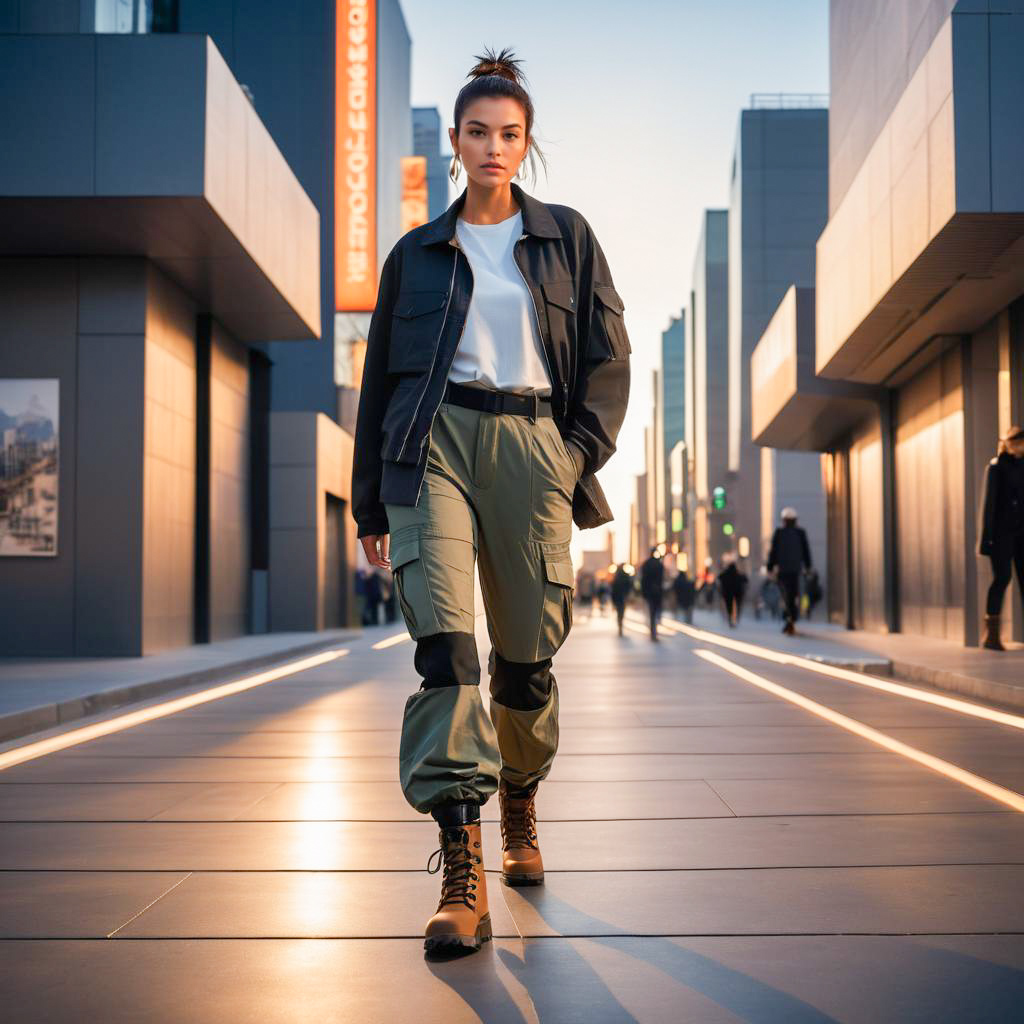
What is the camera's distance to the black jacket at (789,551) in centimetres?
2103

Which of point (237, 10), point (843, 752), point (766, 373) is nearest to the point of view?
point (843, 752)

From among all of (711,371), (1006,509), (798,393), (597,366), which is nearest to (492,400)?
(597,366)

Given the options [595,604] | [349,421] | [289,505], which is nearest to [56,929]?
[289,505]

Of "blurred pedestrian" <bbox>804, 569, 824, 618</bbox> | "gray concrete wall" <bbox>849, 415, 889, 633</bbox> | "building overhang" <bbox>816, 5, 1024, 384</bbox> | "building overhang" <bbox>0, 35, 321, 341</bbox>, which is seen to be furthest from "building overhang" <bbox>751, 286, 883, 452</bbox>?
"building overhang" <bbox>0, 35, 321, 341</bbox>

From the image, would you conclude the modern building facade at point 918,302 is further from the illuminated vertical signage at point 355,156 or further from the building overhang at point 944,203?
the illuminated vertical signage at point 355,156

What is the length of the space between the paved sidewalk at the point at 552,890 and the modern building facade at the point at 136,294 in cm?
868

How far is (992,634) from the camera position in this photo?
570 inches

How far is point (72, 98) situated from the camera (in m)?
14.5

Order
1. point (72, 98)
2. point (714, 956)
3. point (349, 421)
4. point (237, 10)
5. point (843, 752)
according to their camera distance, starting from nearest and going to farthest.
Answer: point (714, 956) → point (843, 752) → point (72, 98) → point (237, 10) → point (349, 421)

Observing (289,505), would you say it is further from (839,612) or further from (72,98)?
(72,98)

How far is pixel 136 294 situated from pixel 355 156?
1799cm

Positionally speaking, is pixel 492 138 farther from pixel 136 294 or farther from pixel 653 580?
pixel 653 580

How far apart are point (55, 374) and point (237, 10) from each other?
19.4 meters

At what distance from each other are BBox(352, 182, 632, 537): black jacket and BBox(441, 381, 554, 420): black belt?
0.05 meters
